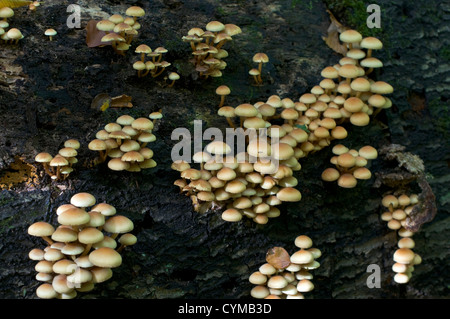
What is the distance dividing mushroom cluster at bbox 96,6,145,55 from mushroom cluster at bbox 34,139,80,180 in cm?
109

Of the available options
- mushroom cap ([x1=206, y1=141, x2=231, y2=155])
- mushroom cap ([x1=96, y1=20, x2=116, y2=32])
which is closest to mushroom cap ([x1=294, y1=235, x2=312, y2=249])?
mushroom cap ([x1=206, y1=141, x2=231, y2=155])

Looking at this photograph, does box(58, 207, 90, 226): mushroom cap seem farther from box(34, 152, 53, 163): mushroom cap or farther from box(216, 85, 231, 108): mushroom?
box(216, 85, 231, 108): mushroom

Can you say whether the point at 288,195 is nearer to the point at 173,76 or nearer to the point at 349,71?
the point at 349,71

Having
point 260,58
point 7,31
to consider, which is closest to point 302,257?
point 260,58

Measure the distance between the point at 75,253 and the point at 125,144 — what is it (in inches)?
39.4

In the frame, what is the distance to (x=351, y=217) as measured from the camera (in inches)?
168

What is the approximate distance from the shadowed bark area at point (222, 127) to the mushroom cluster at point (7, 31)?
0.30 feet

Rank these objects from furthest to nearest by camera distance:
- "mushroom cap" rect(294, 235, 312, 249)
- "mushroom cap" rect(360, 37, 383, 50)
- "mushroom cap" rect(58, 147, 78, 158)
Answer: "mushroom cap" rect(360, 37, 383, 50), "mushroom cap" rect(294, 235, 312, 249), "mushroom cap" rect(58, 147, 78, 158)

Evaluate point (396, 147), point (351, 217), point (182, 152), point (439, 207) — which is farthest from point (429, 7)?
point (182, 152)

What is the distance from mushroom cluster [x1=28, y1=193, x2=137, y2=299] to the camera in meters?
2.92

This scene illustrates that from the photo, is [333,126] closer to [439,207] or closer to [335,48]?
[335,48]

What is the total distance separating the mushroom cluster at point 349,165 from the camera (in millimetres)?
3992

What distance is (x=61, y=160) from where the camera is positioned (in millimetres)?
3379

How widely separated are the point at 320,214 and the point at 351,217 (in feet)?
1.10
